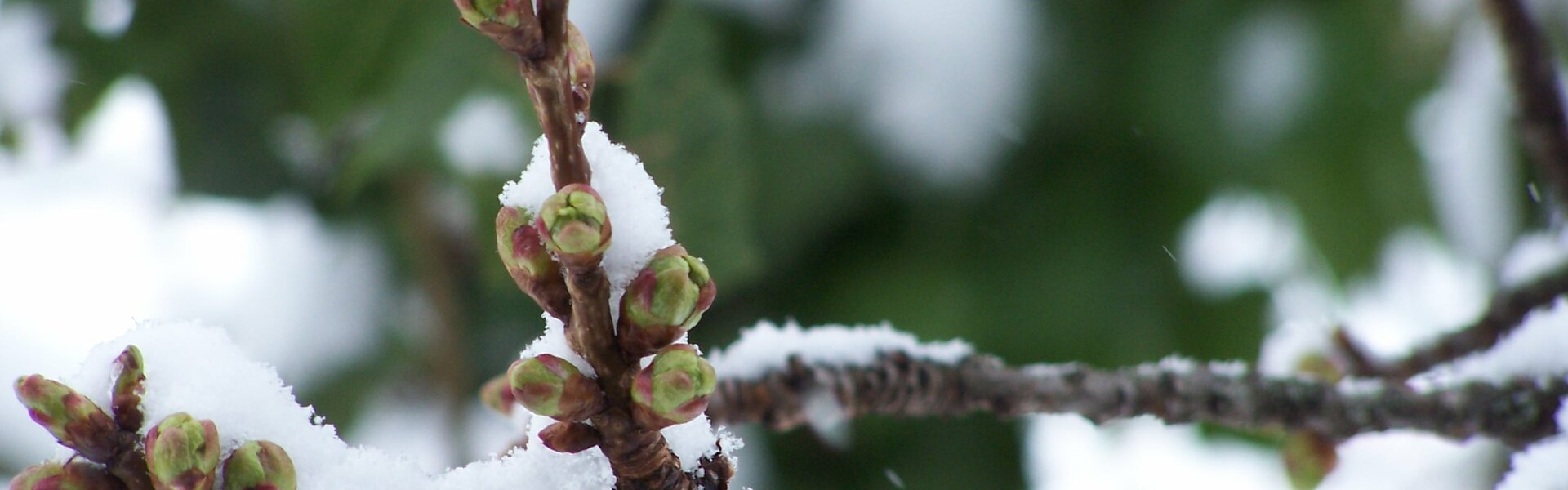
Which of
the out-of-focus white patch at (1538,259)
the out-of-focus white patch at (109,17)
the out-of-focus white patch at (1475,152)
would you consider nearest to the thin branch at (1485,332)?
the out-of-focus white patch at (1538,259)

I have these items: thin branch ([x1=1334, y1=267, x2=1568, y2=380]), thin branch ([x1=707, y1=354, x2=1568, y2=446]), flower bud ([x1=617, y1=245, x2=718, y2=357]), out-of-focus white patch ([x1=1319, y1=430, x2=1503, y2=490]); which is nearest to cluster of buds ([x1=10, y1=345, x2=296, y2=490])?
flower bud ([x1=617, y1=245, x2=718, y2=357])

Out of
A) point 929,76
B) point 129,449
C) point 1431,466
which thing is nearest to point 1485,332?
point 929,76

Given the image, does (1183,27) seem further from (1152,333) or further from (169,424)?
(169,424)

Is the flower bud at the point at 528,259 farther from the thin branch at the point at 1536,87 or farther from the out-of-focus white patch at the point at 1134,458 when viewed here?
the out-of-focus white patch at the point at 1134,458

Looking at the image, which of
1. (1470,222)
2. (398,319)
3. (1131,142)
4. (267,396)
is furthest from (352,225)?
(1470,222)

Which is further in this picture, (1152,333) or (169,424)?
(1152,333)

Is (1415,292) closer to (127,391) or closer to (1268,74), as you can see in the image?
(1268,74)

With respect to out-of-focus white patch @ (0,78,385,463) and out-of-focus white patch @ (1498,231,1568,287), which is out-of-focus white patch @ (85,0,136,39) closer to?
out-of-focus white patch @ (0,78,385,463)
